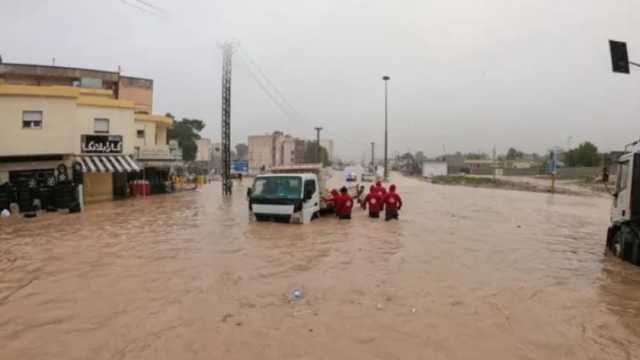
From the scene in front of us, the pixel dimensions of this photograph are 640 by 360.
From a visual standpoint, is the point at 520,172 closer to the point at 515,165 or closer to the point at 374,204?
the point at 515,165

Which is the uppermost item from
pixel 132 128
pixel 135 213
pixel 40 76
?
pixel 40 76

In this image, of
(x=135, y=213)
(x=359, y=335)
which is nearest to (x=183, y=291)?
(x=359, y=335)

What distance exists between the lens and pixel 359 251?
12.2m

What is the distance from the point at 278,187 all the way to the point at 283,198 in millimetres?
588

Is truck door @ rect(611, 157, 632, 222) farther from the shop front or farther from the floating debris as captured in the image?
the shop front

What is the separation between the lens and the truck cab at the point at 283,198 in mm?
16797

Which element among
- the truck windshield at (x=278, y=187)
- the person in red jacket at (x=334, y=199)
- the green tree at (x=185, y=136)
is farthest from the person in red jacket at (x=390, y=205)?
the green tree at (x=185, y=136)

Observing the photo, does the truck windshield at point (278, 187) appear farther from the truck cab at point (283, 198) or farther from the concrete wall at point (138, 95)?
the concrete wall at point (138, 95)

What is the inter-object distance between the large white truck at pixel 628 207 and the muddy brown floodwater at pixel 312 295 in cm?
44

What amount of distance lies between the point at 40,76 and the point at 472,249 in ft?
141

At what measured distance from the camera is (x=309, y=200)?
17516 millimetres

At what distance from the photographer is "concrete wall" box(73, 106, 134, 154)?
82.7 ft

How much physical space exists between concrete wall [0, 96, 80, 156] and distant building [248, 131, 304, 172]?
9675 centimetres

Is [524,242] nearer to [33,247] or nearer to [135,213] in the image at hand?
[33,247]
